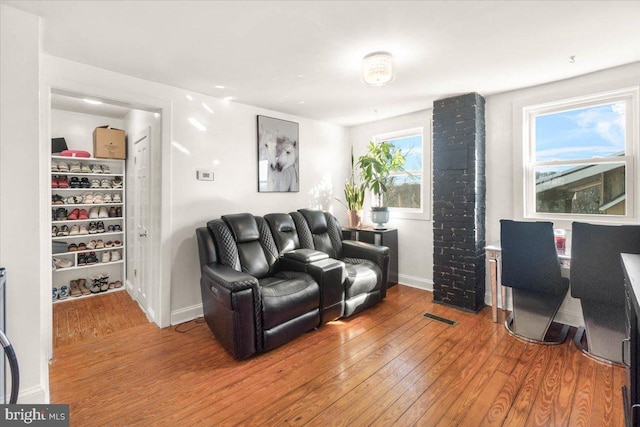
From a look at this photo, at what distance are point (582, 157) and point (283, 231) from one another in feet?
9.79

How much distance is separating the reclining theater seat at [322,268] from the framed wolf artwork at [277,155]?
24.0 inches

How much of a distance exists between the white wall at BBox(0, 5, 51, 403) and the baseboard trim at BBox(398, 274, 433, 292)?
3603 mm

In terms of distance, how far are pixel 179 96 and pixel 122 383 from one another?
2442mm

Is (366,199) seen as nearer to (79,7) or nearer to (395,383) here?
(395,383)

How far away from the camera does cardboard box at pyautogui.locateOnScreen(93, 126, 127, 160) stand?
12.0 ft

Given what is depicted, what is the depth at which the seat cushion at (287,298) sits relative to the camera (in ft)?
7.72

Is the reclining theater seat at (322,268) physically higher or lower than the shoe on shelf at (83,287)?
higher

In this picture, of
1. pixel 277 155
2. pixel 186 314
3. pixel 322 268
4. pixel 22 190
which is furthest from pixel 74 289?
pixel 322 268

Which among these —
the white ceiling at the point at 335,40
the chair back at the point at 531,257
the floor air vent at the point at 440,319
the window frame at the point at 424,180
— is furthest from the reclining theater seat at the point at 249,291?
the window frame at the point at 424,180

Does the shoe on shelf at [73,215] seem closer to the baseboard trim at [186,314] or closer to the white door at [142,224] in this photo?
the white door at [142,224]

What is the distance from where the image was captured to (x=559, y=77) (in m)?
2.72

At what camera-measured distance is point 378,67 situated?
220 centimetres

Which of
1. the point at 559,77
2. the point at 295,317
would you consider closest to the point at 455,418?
the point at 295,317

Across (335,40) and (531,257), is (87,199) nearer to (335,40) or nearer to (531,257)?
(335,40)
